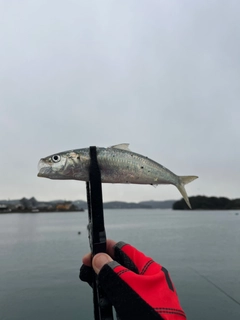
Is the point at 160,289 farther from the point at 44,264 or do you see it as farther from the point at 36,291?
the point at 44,264

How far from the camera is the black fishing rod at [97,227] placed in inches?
111

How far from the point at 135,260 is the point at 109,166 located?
3.43 feet

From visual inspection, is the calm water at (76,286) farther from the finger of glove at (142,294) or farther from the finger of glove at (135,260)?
the finger of glove at (142,294)

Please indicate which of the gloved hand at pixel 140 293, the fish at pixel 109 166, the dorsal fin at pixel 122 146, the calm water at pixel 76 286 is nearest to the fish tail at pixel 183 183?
the fish at pixel 109 166

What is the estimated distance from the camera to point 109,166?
126 inches

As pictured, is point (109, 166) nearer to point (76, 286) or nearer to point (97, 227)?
point (97, 227)

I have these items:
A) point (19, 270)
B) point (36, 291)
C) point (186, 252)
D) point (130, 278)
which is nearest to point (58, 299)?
point (36, 291)

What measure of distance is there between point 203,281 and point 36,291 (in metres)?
9.92

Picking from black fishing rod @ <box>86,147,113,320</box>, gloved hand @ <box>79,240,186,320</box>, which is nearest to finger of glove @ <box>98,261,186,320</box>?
gloved hand @ <box>79,240,186,320</box>

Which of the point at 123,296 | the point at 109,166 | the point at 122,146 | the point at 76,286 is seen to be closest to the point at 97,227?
the point at 109,166

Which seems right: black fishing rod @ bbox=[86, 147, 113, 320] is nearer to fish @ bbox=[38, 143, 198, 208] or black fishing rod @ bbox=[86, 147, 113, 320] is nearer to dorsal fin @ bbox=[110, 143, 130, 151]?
fish @ bbox=[38, 143, 198, 208]

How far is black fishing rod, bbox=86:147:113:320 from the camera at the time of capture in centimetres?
281

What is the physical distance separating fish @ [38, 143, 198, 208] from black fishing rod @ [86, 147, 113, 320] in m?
0.09

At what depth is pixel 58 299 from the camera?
579 inches
